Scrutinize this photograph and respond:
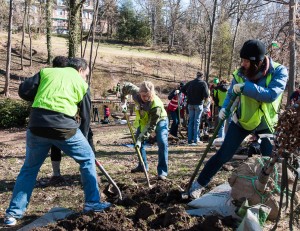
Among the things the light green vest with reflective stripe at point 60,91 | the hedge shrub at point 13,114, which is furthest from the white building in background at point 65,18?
the light green vest with reflective stripe at point 60,91

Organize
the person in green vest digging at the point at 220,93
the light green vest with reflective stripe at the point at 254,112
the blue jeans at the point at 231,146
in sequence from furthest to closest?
the person in green vest digging at the point at 220,93, the blue jeans at the point at 231,146, the light green vest with reflective stripe at the point at 254,112

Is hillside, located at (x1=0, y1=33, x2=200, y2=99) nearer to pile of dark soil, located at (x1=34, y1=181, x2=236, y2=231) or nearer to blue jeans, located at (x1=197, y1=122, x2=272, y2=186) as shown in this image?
blue jeans, located at (x1=197, y1=122, x2=272, y2=186)

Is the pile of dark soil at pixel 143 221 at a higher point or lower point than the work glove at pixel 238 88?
lower

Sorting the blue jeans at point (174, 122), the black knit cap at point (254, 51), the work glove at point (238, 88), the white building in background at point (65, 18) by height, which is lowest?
the blue jeans at point (174, 122)

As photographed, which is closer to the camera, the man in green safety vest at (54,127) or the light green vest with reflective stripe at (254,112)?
the man in green safety vest at (54,127)

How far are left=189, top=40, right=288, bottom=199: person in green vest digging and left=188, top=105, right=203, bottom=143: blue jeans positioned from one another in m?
5.52

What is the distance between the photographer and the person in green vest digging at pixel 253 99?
3.94 metres

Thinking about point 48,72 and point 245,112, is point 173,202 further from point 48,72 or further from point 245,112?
point 48,72

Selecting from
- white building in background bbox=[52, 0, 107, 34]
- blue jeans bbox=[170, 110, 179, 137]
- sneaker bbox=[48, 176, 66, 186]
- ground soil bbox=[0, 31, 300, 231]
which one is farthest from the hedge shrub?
sneaker bbox=[48, 176, 66, 186]

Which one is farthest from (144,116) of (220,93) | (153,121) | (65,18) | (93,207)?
(65,18)

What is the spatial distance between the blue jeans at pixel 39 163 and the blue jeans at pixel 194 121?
614 cm

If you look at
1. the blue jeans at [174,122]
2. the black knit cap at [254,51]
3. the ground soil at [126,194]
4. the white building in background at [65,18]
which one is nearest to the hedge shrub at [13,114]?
the white building in background at [65,18]

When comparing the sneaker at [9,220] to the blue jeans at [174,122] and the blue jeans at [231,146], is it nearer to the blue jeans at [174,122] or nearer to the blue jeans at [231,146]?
the blue jeans at [231,146]

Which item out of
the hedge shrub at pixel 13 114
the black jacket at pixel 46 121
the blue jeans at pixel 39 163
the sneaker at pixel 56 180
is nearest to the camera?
the black jacket at pixel 46 121
